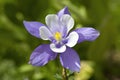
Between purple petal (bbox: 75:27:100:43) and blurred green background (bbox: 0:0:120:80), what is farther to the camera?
blurred green background (bbox: 0:0:120:80)

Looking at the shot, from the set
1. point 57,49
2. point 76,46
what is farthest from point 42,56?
point 76,46

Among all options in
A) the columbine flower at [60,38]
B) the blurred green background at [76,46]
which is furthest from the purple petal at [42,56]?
the blurred green background at [76,46]

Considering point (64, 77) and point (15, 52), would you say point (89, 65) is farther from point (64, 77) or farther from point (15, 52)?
point (64, 77)

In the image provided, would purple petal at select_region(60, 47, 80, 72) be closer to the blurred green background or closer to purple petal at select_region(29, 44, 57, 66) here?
purple petal at select_region(29, 44, 57, 66)

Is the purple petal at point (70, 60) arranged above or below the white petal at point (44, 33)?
below

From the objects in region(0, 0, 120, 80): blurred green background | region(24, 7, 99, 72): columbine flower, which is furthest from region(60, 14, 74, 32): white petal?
region(0, 0, 120, 80): blurred green background

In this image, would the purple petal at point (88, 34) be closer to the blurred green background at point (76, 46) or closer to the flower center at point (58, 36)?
the flower center at point (58, 36)

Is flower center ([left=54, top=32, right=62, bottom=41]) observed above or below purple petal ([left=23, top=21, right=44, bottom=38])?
below
